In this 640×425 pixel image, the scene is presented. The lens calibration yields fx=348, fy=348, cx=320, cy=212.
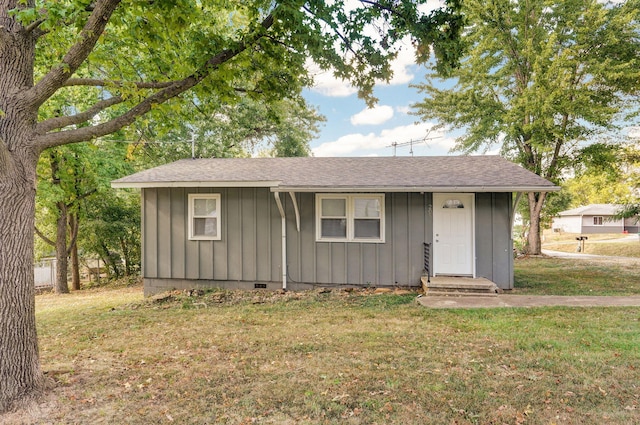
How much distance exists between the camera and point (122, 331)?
217 inches

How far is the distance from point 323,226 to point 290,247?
36.8 inches

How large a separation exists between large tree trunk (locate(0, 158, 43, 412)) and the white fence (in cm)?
1294

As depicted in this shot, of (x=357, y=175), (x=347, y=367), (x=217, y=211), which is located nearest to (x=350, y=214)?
(x=357, y=175)

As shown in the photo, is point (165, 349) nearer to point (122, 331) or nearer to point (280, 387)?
point (122, 331)

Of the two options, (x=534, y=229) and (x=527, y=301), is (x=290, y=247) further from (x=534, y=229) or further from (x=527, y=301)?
(x=534, y=229)

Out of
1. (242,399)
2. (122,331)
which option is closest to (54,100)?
(122,331)

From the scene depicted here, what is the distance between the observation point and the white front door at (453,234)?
799cm

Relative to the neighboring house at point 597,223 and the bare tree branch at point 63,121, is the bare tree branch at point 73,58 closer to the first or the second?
the bare tree branch at point 63,121

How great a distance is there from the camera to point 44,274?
1362 cm

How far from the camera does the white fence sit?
1340cm

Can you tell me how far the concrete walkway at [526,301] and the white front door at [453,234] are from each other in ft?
3.67

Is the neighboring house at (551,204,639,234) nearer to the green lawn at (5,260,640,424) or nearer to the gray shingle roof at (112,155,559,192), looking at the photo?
the gray shingle roof at (112,155,559,192)

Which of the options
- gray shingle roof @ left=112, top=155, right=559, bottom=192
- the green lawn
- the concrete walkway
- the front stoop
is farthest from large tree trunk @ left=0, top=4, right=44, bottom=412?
the front stoop

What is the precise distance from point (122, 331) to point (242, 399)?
11.2 feet
